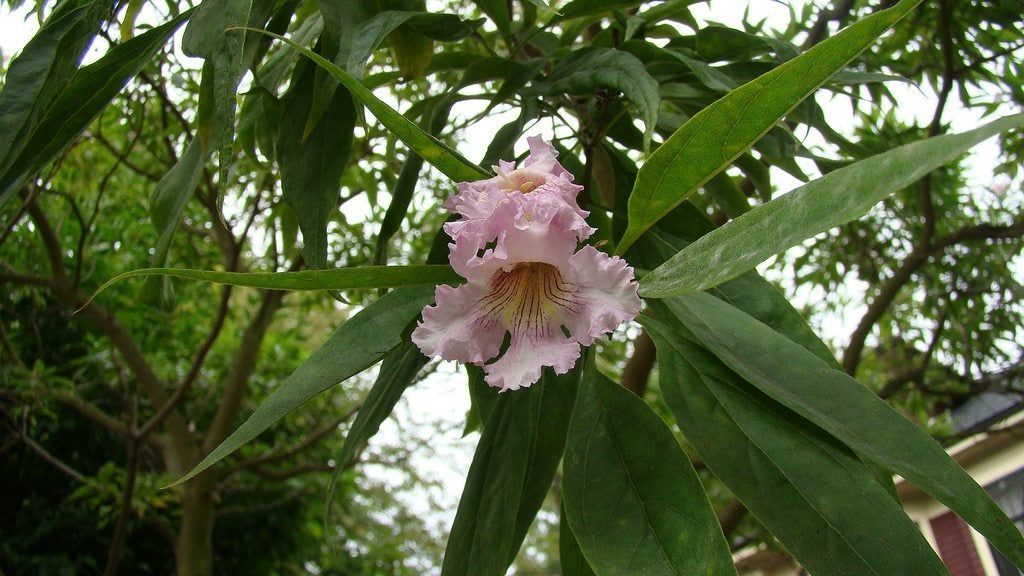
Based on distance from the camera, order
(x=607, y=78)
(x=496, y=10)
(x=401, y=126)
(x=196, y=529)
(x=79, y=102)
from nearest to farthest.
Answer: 1. (x=401, y=126)
2. (x=79, y=102)
3. (x=607, y=78)
4. (x=496, y=10)
5. (x=196, y=529)

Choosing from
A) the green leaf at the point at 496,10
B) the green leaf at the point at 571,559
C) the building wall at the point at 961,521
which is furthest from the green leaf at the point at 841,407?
the building wall at the point at 961,521

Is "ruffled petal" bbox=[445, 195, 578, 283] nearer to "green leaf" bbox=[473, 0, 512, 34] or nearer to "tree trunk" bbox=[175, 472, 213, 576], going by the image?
"green leaf" bbox=[473, 0, 512, 34]

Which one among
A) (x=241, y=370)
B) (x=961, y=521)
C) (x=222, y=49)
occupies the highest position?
(x=961, y=521)

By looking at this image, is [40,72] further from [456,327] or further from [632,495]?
[632,495]

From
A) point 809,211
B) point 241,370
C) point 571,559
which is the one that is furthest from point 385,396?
point 241,370

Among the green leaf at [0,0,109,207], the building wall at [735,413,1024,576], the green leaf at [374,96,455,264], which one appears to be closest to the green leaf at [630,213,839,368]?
the green leaf at [374,96,455,264]

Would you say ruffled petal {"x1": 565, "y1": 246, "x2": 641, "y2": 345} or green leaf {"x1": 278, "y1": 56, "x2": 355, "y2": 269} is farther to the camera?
green leaf {"x1": 278, "y1": 56, "x2": 355, "y2": 269}
